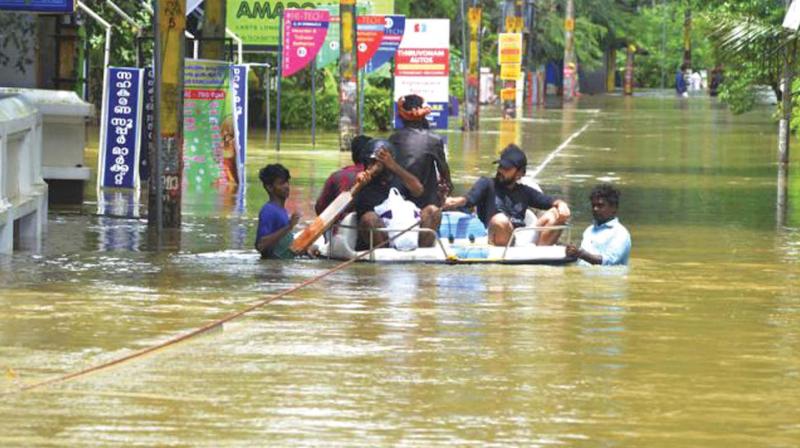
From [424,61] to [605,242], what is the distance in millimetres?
28843

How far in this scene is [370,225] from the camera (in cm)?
1645

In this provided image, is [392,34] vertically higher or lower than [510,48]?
lower

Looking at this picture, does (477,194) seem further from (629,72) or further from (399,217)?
(629,72)

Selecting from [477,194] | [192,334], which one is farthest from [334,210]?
[192,334]

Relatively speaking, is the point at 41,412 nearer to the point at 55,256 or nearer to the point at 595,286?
the point at 595,286

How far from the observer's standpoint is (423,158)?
665 inches

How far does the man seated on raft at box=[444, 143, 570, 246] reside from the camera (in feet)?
54.4

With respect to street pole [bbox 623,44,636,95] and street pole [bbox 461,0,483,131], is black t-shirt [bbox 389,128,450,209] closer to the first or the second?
street pole [bbox 461,0,483,131]

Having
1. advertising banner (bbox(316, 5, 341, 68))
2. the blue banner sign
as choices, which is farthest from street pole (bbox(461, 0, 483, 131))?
the blue banner sign

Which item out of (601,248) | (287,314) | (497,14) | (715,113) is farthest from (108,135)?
(497,14)

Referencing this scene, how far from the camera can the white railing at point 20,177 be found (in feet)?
54.6

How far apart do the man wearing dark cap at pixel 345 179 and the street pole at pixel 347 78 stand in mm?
21318

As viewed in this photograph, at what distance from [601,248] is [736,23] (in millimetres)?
20568

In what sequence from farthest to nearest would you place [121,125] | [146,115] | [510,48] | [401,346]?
[510,48] < [146,115] < [121,125] < [401,346]
